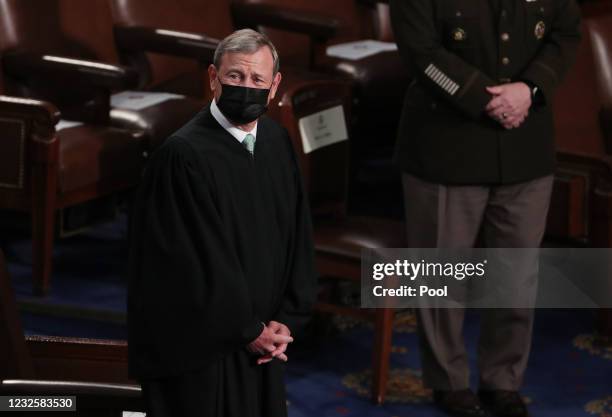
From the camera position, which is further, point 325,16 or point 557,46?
point 325,16

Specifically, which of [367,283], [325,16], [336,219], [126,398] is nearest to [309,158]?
[336,219]

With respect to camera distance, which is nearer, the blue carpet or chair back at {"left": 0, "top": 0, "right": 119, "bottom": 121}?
the blue carpet

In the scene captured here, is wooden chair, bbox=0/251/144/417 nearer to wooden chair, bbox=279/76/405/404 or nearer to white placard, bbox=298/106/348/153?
wooden chair, bbox=279/76/405/404

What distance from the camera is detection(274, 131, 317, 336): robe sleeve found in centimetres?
279

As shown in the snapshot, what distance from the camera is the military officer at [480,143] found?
3.79 m

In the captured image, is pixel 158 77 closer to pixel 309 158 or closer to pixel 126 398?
pixel 309 158

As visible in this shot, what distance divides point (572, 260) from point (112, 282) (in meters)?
1.72

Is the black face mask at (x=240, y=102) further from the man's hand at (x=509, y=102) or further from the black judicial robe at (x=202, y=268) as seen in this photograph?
the man's hand at (x=509, y=102)

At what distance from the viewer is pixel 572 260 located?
190 inches

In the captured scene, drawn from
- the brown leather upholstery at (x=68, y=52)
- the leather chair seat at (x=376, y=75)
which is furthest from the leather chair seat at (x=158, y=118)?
the leather chair seat at (x=376, y=75)

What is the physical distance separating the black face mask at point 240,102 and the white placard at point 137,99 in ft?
8.62

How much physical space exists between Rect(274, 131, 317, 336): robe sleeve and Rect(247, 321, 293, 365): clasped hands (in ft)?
0.18

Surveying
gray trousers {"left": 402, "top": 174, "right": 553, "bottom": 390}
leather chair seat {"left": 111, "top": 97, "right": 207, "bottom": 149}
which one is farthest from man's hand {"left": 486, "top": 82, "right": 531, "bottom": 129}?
leather chair seat {"left": 111, "top": 97, "right": 207, "bottom": 149}

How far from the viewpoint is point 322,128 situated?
441cm
